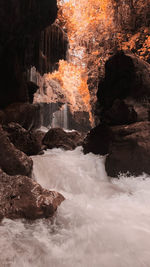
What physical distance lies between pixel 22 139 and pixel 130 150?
4.25 metres

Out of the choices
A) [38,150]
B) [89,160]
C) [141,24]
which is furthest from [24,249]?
[141,24]

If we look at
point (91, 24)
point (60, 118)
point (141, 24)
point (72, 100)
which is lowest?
point (60, 118)

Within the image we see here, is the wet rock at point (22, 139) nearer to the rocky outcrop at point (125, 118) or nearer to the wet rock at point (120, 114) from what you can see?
the rocky outcrop at point (125, 118)

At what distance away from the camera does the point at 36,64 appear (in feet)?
33.8

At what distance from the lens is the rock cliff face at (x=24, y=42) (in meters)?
6.11

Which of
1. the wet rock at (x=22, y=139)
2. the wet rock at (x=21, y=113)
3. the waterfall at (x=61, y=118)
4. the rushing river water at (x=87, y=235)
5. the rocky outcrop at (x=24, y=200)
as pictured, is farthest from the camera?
the waterfall at (x=61, y=118)

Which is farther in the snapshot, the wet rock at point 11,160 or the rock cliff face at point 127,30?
Answer: the rock cliff face at point 127,30

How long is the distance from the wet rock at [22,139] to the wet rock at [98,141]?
2348 millimetres

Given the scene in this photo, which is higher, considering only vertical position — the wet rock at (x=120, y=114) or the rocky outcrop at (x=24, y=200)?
the wet rock at (x=120, y=114)

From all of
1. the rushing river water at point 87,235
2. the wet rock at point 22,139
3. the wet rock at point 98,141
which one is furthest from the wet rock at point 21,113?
the rushing river water at point 87,235

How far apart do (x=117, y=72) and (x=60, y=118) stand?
2113cm

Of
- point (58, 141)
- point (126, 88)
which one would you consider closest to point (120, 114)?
point (126, 88)

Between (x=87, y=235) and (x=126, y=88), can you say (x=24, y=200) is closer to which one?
(x=87, y=235)

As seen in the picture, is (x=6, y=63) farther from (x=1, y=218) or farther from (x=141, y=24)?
(x=1, y=218)
